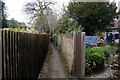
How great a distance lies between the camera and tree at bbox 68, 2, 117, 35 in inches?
630

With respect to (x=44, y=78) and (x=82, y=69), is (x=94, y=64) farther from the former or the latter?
(x=44, y=78)

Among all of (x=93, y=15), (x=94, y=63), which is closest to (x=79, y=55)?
(x=94, y=63)

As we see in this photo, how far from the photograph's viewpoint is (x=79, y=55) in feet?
14.6

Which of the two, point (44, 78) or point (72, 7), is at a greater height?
point (72, 7)

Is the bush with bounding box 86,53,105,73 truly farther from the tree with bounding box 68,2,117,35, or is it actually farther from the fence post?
the tree with bounding box 68,2,117,35

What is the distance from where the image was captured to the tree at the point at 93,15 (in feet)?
52.5

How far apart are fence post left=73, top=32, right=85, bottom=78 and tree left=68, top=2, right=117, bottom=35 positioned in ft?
38.5

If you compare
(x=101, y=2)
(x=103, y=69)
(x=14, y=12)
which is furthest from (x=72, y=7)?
(x=103, y=69)

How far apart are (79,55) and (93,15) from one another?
1270 centimetres

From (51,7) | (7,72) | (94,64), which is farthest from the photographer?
(51,7)

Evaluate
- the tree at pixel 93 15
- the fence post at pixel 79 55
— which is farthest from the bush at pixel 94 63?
the tree at pixel 93 15

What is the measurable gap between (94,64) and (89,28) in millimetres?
11604

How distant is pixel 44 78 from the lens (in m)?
4.81

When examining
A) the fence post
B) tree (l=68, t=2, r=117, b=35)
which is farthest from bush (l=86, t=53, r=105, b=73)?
tree (l=68, t=2, r=117, b=35)
